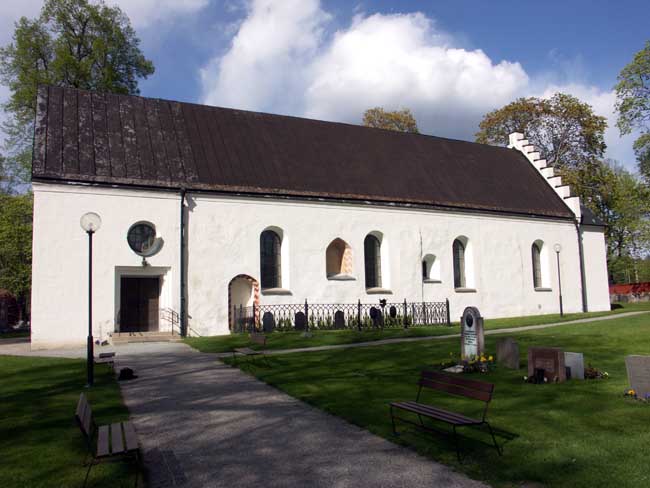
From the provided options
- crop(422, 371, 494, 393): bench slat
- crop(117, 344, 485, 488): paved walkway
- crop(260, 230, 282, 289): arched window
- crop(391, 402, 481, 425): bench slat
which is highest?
crop(260, 230, 282, 289): arched window

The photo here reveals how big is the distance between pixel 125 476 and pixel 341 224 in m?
20.0

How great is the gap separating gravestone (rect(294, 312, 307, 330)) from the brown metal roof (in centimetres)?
539

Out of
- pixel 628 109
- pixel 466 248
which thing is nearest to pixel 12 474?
pixel 466 248

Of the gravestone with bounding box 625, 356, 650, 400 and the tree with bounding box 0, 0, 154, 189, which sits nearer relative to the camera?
the gravestone with bounding box 625, 356, 650, 400

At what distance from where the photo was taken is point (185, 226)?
73.0 feet

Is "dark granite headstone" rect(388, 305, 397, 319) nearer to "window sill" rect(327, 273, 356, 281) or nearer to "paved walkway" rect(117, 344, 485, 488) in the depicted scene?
"window sill" rect(327, 273, 356, 281)

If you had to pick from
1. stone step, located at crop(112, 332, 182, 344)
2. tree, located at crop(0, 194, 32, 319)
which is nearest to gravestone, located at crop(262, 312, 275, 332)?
stone step, located at crop(112, 332, 182, 344)

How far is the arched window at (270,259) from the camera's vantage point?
24.5 metres

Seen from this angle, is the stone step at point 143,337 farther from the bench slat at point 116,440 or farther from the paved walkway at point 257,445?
the bench slat at point 116,440

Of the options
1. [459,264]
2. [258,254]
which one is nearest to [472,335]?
[258,254]

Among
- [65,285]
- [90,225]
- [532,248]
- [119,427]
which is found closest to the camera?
[119,427]

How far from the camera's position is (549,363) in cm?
1084

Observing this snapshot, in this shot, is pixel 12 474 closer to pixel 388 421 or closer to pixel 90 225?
pixel 388 421

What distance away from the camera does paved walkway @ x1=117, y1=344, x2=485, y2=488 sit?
19.5 ft
